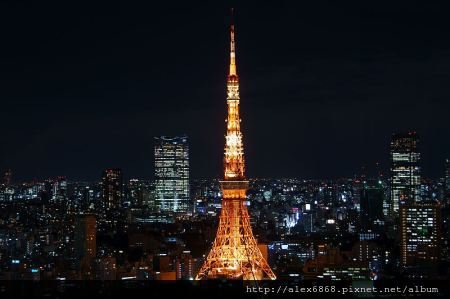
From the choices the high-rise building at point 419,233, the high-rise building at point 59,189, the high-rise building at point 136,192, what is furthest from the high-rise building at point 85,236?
the high-rise building at point 136,192

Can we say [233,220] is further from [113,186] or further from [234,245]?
[113,186]

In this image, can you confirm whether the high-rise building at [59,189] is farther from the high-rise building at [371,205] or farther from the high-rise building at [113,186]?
the high-rise building at [371,205]

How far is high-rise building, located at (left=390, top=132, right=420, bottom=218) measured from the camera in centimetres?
2453

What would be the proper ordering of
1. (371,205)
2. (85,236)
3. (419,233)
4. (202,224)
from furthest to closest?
(371,205)
(202,224)
(419,233)
(85,236)

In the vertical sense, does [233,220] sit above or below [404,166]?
below

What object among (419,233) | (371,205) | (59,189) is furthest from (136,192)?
(419,233)

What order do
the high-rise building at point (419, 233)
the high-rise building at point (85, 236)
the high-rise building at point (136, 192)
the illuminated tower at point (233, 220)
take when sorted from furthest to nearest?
1. the high-rise building at point (136, 192)
2. the high-rise building at point (419, 233)
3. the high-rise building at point (85, 236)
4. the illuminated tower at point (233, 220)

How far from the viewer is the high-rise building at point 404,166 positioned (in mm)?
24531

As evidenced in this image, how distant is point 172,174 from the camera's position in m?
28.2

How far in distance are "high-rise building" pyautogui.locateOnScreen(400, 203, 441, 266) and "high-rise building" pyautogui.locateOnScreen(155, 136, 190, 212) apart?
9312 millimetres

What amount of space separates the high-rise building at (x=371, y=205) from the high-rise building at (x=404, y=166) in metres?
0.40

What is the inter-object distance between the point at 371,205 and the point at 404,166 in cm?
174

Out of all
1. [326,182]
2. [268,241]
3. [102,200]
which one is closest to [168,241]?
[268,241]

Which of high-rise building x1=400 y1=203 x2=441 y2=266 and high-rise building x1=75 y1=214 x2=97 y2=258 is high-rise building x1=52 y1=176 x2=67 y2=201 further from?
high-rise building x1=400 y1=203 x2=441 y2=266
